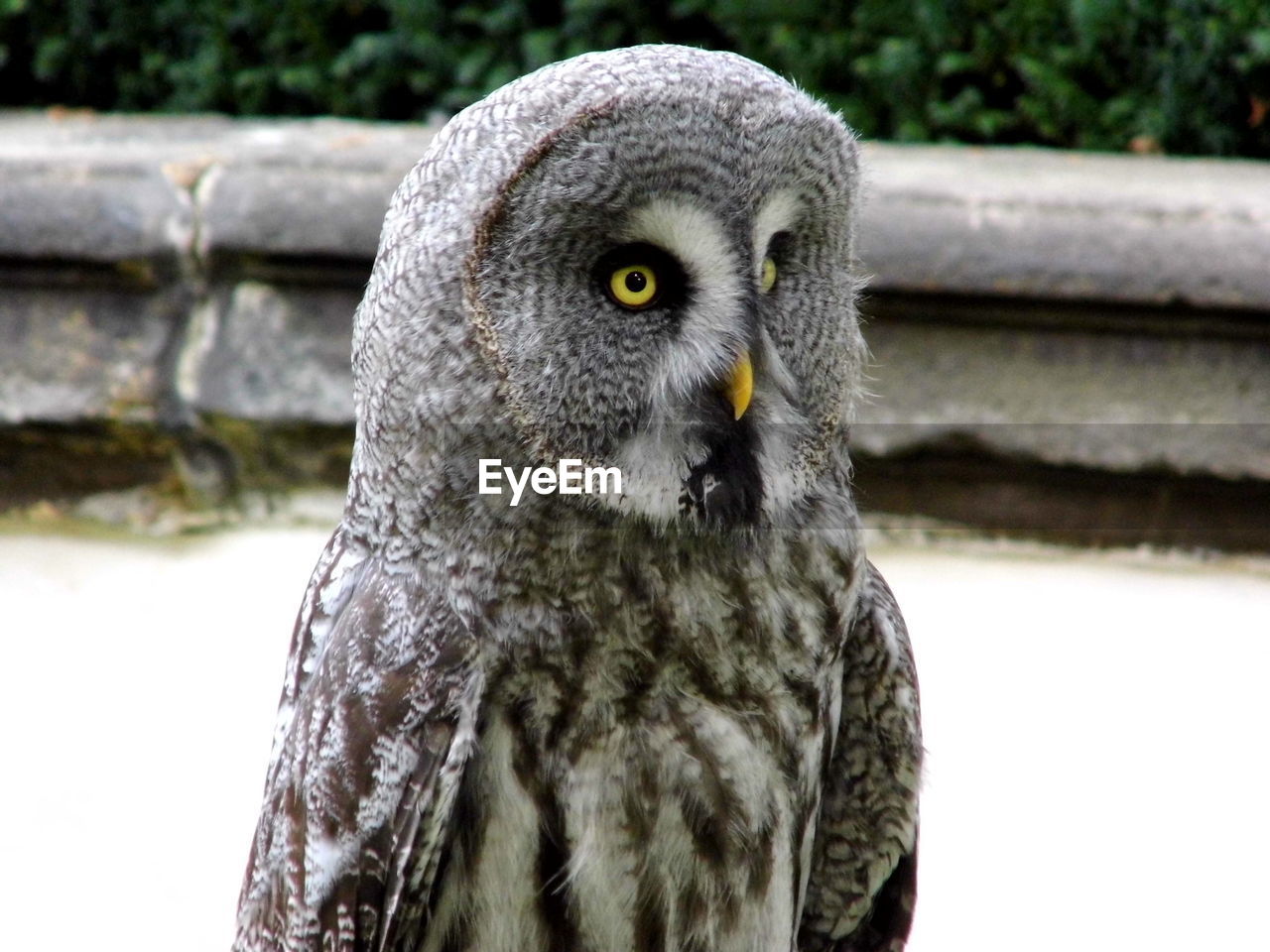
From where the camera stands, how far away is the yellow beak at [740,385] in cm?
90

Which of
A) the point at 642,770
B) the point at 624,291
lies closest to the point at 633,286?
the point at 624,291

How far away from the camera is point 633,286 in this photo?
885 millimetres

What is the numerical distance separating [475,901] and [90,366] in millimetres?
987

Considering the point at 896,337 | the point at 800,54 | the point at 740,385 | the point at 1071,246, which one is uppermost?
the point at 800,54

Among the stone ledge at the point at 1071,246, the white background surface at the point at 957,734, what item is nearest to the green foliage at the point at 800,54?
the stone ledge at the point at 1071,246

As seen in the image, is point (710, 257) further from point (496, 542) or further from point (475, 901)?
point (475, 901)

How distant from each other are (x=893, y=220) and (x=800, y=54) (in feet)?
2.55

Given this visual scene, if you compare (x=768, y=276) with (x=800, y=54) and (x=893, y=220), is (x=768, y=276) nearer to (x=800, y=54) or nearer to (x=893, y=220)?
(x=893, y=220)

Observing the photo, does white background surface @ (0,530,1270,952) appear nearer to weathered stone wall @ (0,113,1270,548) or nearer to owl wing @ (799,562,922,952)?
weathered stone wall @ (0,113,1270,548)

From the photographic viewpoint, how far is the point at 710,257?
2.87 ft

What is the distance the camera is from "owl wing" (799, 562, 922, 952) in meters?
1.10

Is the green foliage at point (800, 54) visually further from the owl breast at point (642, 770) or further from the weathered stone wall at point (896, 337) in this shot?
the owl breast at point (642, 770)

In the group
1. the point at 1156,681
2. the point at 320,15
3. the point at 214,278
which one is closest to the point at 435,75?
the point at 320,15

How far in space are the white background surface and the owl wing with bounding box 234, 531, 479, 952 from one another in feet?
2.80
